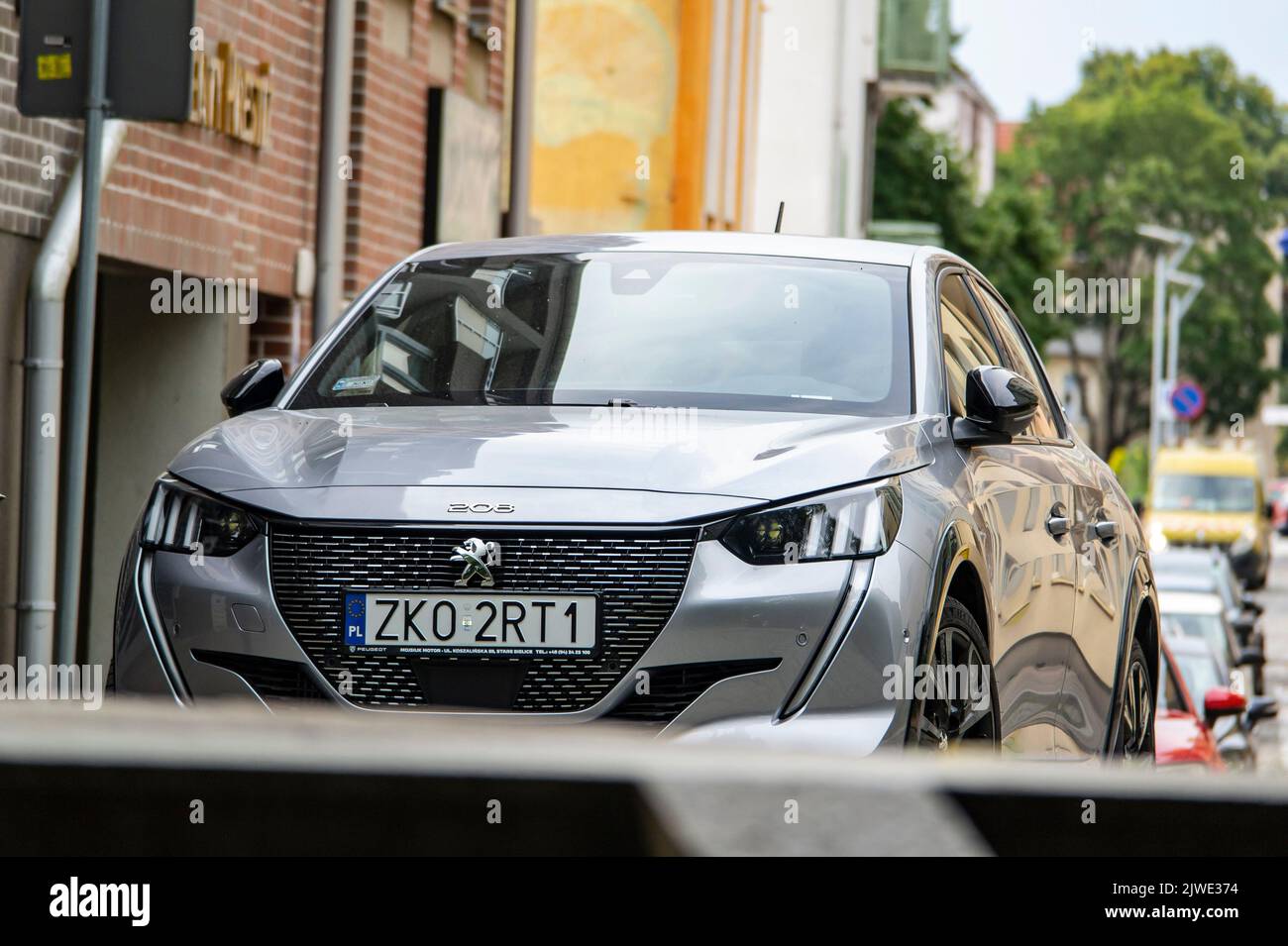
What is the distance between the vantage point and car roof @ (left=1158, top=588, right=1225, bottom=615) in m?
18.6

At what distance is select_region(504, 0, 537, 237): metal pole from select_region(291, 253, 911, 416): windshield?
444 inches

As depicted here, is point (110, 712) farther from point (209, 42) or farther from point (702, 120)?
point (702, 120)

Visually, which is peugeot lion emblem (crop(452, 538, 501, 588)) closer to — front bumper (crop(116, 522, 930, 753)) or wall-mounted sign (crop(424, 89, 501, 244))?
front bumper (crop(116, 522, 930, 753))

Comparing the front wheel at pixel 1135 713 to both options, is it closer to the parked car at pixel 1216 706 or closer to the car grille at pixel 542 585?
the car grille at pixel 542 585

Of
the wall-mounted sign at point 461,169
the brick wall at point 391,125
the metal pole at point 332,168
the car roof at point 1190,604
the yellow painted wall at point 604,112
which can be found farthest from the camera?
the yellow painted wall at point 604,112

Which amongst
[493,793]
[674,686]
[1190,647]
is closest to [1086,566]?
[674,686]

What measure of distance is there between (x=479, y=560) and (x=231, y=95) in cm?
793

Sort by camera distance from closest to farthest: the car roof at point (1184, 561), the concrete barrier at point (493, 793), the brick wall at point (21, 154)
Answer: the concrete barrier at point (493, 793) < the brick wall at point (21, 154) < the car roof at point (1184, 561)

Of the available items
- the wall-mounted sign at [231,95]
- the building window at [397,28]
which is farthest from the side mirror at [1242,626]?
the wall-mounted sign at [231,95]

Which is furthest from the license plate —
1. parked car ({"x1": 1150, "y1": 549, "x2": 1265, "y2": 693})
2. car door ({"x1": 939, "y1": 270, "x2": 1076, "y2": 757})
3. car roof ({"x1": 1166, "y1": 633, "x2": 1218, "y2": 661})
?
parked car ({"x1": 1150, "y1": 549, "x2": 1265, "y2": 693})

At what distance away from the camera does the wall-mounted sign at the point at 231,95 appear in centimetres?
1152

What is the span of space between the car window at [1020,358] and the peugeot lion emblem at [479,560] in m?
2.32

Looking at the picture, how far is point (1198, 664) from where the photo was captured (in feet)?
55.7
